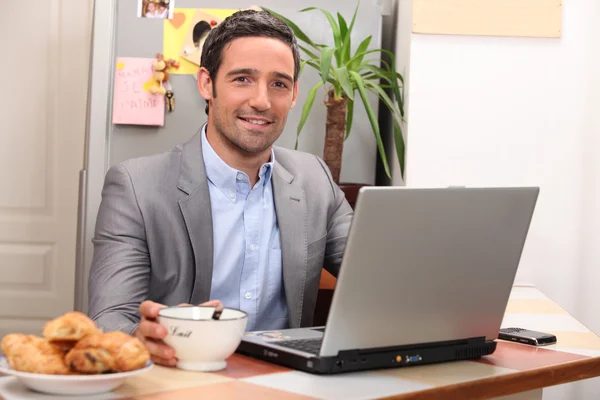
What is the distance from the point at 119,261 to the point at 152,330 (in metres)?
0.42

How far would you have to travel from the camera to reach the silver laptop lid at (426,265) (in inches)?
40.5

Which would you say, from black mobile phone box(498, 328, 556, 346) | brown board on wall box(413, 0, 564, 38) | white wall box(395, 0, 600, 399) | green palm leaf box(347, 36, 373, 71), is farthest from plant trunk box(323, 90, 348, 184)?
black mobile phone box(498, 328, 556, 346)

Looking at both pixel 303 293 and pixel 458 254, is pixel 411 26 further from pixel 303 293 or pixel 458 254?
pixel 458 254

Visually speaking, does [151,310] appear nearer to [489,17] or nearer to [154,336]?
[154,336]

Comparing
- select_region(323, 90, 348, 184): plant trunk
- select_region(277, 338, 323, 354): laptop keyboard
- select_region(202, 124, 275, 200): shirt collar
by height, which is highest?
select_region(323, 90, 348, 184): plant trunk

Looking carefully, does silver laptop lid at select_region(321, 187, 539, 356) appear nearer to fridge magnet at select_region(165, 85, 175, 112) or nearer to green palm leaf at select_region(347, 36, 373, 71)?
green palm leaf at select_region(347, 36, 373, 71)

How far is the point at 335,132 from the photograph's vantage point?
2455mm

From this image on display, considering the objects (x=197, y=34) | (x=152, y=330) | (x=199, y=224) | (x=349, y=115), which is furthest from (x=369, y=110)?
(x=152, y=330)

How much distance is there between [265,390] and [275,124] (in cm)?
86

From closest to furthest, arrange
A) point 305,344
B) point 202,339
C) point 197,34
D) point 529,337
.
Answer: point 202,339, point 305,344, point 529,337, point 197,34

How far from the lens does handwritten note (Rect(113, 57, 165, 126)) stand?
2518 millimetres

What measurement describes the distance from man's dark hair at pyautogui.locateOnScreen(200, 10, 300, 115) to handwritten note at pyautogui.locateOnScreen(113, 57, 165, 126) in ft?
2.49

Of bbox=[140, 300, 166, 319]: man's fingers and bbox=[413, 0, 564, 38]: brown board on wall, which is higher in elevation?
bbox=[413, 0, 564, 38]: brown board on wall

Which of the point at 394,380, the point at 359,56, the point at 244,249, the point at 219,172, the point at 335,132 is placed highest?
the point at 359,56
